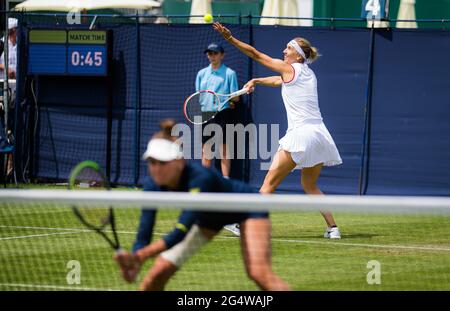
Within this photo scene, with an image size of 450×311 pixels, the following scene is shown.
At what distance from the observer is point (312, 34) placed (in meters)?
15.8

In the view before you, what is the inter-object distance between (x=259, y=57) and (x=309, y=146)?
1126mm

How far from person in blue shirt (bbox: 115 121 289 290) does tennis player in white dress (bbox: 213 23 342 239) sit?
4632mm

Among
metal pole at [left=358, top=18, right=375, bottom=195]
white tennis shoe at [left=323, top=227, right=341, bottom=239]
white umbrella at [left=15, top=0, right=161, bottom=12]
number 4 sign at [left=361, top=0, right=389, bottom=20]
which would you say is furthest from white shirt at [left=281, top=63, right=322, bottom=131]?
white umbrella at [left=15, top=0, right=161, bottom=12]

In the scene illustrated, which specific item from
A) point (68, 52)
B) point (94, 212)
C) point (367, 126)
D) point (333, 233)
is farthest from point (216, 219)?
point (68, 52)

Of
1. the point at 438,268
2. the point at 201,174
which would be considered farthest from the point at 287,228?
the point at 201,174

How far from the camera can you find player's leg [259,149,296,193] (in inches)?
435

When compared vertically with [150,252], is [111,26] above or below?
above

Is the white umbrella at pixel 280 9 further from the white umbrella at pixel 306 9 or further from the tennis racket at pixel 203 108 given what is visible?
the white umbrella at pixel 306 9

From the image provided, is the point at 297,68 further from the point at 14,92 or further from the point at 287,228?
the point at 14,92

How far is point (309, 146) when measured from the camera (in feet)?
36.6

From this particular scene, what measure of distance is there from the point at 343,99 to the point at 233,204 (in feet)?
33.9

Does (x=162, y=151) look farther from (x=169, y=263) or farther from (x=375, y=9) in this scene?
(x=375, y=9)

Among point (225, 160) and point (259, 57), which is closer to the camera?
point (259, 57)

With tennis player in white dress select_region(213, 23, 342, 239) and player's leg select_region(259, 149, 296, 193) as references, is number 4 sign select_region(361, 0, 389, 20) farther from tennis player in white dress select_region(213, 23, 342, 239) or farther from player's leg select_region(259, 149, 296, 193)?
player's leg select_region(259, 149, 296, 193)
